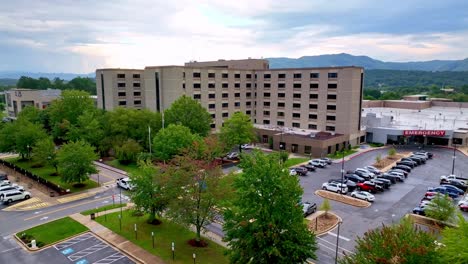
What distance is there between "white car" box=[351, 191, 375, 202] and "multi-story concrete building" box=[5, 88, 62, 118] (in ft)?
348

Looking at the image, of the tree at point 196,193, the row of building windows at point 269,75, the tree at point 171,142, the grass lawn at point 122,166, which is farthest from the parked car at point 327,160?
the tree at point 196,193

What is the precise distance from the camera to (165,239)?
31266mm

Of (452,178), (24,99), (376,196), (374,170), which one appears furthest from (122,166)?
(24,99)

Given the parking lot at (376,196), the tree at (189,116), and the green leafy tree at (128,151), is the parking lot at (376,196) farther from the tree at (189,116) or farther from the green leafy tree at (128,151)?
the green leafy tree at (128,151)

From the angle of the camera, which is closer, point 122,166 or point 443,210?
point 443,210

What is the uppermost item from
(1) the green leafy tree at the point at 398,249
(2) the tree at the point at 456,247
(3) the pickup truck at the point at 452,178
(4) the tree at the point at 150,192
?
(2) the tree at the point at 456,247

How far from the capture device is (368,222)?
35.5 m

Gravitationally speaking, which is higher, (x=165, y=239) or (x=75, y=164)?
(x=75, y=164)

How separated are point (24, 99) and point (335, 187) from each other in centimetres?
10910

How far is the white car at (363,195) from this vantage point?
41872 mm

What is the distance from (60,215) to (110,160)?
88.5ft

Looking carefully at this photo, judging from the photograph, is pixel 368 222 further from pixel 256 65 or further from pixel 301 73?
pixel 256 65

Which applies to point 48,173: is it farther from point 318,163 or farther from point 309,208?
point 318,163

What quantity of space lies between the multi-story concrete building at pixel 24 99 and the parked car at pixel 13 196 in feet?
259
